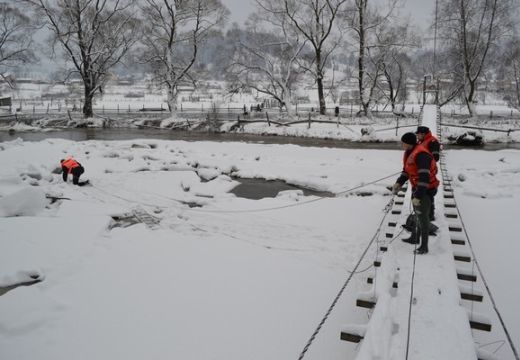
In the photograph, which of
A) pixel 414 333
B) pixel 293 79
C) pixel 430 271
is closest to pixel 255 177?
pixel 430 271

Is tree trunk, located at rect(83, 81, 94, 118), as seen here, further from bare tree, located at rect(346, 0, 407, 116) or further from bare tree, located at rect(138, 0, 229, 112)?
bare tree, located at rect(346, 0, 407, 116)

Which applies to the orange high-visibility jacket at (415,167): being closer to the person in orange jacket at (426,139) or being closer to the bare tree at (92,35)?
the person in orange jacket at (426,139)

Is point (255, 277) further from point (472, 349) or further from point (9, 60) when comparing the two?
point (9, 60)

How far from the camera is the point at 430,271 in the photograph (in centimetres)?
477

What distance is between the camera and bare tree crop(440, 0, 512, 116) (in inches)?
947

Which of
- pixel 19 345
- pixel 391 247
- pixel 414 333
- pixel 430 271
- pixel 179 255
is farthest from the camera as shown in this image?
pixel 179 255

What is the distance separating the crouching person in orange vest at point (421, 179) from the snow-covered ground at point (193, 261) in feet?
4.30

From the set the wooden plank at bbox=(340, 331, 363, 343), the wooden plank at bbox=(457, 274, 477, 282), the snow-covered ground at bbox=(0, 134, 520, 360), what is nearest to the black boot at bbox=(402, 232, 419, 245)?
the wooden plank at bbox=(457, 274, 477, 282)

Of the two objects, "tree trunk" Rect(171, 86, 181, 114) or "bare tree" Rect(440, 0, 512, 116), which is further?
"tree trunk" Rect(171, 86, 181, 114)

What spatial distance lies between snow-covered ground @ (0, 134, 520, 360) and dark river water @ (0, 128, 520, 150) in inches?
378

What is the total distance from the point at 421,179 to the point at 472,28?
2626 centimetres

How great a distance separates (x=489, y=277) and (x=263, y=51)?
25669mm

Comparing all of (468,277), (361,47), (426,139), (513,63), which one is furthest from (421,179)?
(513,63)

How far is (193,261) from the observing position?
6.41 m
